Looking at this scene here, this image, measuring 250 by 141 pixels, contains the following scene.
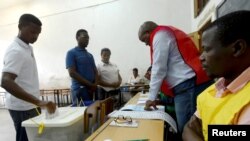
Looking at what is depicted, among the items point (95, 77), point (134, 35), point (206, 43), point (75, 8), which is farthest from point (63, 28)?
point (206, 43)

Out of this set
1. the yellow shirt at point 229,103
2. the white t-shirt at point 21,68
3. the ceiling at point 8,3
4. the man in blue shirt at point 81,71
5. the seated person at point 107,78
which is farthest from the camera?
the ceiling at point 8,3

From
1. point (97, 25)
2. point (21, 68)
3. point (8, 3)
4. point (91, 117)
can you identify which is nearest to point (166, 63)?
point (91, 117)

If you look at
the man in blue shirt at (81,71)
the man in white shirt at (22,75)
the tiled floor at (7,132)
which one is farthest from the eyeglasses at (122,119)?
the tiled floor at (7,132)

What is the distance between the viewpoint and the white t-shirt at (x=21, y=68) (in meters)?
1.61

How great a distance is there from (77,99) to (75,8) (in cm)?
474

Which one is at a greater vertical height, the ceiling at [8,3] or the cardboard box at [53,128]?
the ceiling at [8,3]

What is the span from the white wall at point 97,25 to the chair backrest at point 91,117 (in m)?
4.34

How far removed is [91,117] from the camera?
163 centimetres

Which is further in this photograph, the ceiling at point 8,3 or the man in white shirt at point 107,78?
the ceiling at point 8,3

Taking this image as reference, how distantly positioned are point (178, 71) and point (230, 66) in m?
0.96

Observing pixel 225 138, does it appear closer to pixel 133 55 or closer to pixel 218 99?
pixel 218 99

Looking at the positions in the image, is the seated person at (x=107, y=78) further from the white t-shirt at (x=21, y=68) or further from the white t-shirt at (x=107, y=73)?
the white t-shirt at (x=21, y=68)

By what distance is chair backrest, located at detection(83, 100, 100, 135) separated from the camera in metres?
1.55

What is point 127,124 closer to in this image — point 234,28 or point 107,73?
point 234,28
